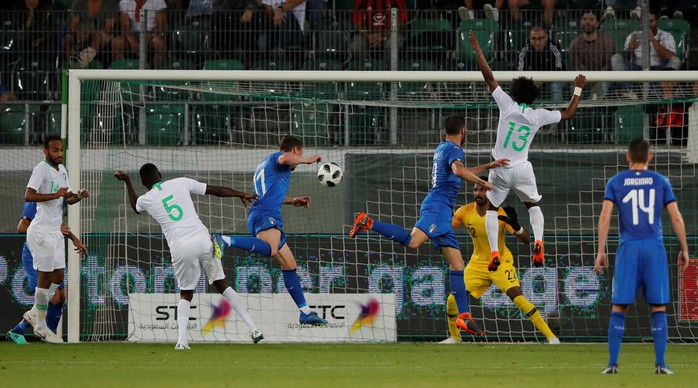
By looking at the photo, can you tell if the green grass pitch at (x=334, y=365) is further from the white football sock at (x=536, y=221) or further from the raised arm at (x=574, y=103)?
the raised arm at (x=574, y=103)

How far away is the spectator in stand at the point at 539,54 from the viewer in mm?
15781

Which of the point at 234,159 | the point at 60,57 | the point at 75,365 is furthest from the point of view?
the point at 60,57

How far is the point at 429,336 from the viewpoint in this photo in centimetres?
1412

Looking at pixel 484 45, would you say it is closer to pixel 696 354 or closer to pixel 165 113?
pixel 165 113

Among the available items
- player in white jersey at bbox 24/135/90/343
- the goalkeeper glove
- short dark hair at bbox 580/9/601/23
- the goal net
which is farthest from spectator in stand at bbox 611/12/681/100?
Result: player in white jersey at bbox 24/135/90/343

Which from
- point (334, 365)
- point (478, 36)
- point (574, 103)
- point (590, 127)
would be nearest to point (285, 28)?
point (478, 36)

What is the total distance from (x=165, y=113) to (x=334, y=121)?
97.3 inches

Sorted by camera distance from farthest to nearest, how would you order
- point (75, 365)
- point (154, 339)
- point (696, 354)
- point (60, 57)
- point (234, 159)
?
point (60, 57) < point (234, 159) < point (154, 339) < point (696, 354) < point (75, 365)

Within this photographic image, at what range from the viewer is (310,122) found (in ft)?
49.9

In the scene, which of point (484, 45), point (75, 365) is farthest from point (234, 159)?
point (75, 365)

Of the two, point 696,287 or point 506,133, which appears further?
point 696,287

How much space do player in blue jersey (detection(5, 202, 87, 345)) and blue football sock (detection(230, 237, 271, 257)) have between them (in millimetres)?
1955

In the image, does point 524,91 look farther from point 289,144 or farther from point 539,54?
point 539,54

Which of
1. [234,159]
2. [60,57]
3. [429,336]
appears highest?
[60,57]
